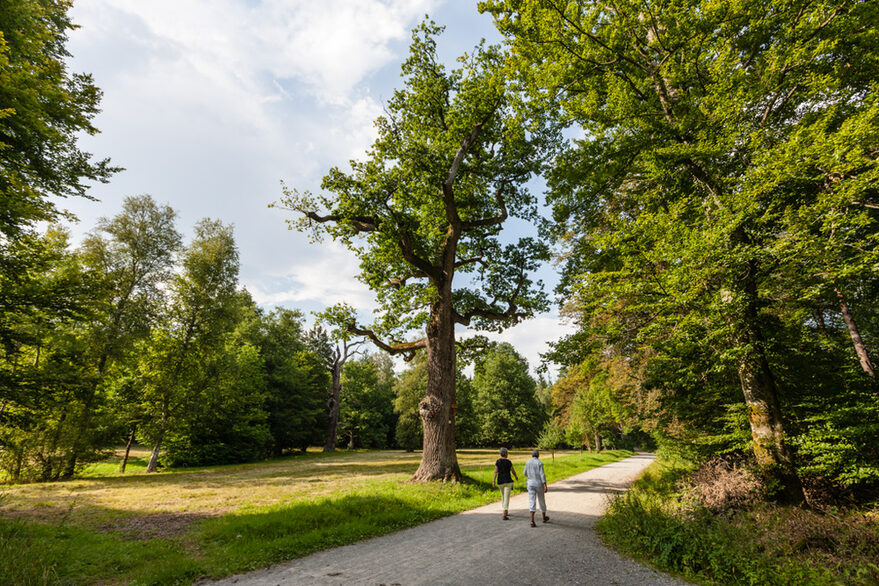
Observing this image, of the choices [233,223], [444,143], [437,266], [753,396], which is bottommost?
[753,396]

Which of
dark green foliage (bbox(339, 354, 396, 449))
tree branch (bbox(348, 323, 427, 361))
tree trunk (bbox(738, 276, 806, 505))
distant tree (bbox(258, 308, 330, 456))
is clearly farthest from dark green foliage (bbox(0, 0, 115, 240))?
dark green foliage (bbox(339, 354, 396, 449))

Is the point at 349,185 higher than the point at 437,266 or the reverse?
higher

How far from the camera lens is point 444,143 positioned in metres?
12.3

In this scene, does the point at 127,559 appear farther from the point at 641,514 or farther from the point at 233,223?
the point at 233,223

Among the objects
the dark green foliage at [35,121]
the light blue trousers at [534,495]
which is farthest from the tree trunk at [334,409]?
the light blue trousers at [534,495]

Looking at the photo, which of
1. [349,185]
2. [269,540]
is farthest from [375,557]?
[349,185]

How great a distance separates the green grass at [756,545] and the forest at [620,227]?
1592mm

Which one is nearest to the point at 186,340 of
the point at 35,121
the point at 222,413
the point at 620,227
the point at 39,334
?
the point at 222,413

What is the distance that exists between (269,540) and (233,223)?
23559mm

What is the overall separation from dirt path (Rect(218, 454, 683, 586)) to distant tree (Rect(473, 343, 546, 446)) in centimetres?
3689

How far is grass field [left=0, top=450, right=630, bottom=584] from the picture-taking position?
4.83 metres

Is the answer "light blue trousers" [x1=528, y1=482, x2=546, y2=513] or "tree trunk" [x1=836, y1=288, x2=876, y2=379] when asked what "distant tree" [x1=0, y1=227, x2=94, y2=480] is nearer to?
"light blue trousers" [x1=528, y1=482, x2=546, y2=513]

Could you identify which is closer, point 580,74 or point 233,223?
point 580,74

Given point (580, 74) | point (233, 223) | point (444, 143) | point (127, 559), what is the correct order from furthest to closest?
1. point (233, 223)
2. point (444, 143)
3. point (580, 74)
4. point (127, 559)
